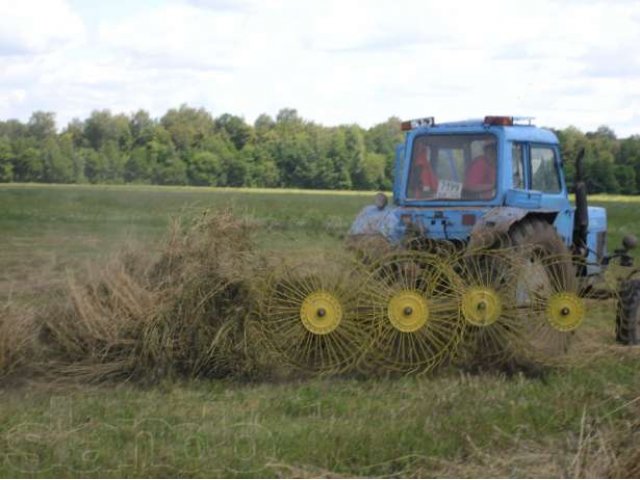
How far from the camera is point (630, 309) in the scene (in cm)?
1084

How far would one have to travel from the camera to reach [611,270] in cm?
1124

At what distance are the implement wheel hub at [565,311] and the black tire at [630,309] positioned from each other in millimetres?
1284

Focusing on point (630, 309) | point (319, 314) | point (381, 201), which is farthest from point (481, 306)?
point (630, 309)

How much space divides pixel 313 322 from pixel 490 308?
1510 millimetres

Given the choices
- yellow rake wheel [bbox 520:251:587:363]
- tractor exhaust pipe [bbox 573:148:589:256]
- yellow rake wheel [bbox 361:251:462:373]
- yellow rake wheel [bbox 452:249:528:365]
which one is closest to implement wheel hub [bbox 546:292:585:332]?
yellow rake wheel [bbox 520:251:587:363]

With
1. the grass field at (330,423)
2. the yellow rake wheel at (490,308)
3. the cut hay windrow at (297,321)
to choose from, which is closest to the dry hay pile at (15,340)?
the cut hay windrow at (297,321)

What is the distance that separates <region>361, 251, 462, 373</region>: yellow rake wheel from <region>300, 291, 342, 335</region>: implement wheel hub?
0.80 feet

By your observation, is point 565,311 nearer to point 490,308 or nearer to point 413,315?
point 490,308

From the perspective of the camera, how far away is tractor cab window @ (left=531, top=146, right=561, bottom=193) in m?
11.1

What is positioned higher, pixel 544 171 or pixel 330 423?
pixel 544 171

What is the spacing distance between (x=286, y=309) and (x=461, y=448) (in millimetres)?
2881

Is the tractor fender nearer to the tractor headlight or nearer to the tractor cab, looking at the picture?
the tractor cab

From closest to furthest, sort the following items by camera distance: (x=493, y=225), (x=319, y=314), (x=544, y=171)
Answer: (x=319, y=314), (x=493, y=225), (x=544, y=171)

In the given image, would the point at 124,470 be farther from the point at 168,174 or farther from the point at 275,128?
the point at 275,128
